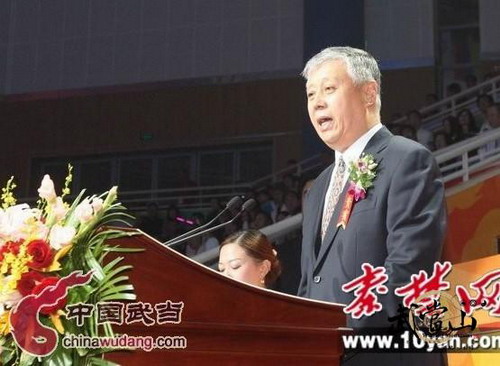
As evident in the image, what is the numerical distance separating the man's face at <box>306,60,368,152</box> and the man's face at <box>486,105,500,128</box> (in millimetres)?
2236

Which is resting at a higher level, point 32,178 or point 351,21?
point 351,21

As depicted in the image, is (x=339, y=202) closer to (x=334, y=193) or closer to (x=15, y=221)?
(x=334, y=193)

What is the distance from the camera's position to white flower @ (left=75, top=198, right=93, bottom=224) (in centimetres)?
144

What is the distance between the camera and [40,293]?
1398 millimetres

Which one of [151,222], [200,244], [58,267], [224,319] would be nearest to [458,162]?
[200,244]

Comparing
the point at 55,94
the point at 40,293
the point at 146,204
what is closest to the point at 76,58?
the point at 55,94

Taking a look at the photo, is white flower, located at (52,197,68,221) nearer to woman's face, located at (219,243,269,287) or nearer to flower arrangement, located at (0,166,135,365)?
flower arrangement, located at (0,166,135,365)

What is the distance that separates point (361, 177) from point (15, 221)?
3.22ft

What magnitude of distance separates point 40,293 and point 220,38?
4.44 m

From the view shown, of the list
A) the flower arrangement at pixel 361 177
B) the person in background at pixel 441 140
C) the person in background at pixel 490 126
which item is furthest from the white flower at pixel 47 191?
the person in background at pixel 441 140

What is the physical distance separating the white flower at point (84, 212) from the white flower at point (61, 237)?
0.02 metres

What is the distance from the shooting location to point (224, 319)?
1417 mm

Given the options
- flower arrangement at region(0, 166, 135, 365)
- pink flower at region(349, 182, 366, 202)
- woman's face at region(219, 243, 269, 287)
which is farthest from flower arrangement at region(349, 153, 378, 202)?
flower arrangement at region(0, 166, 135, 365)

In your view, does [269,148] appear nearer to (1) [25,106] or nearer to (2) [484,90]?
(2) [484,90]
